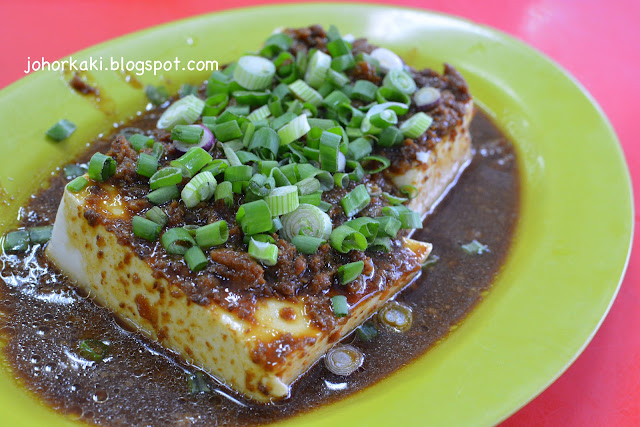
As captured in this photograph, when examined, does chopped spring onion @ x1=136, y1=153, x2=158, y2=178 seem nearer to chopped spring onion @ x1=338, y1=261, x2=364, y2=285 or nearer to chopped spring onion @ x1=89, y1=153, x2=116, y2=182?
chopped spring onion @ x1=89, y1=153, x2=116, y2=182

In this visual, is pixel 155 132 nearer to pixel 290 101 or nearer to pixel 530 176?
pixel 290 101

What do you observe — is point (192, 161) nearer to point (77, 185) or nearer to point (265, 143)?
point (265, 143)

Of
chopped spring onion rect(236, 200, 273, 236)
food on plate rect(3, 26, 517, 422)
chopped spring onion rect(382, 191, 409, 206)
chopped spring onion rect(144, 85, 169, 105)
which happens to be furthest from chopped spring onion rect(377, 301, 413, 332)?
chopped spring onion rect(144, 85, 169, 105)

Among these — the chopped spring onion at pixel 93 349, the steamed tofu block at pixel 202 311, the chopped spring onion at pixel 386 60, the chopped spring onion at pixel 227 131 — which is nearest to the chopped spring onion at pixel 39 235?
the steamed tofu block at pixel 202 311

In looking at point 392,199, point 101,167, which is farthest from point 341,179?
point 101,167

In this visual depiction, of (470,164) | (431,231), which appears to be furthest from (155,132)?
(470,164)

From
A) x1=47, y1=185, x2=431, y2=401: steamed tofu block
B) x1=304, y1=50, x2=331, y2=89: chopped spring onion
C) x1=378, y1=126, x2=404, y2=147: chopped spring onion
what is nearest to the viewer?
x1=47, y1=185, x2=431, y2=401: steamed tofu block
